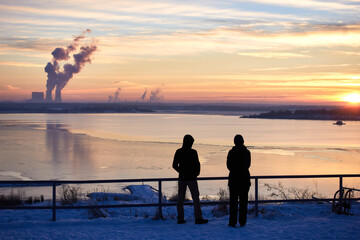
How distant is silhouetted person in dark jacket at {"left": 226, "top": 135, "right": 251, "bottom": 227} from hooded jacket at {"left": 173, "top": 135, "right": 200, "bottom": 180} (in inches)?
27.2

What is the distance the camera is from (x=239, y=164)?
28.1 ft

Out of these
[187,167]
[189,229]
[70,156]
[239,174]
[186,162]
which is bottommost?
[189,229]

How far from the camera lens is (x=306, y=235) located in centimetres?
804

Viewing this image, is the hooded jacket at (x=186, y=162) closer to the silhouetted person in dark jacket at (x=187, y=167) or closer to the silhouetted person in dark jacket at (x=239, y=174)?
the silhouetted person in dark jacket at (x=187, y=167)

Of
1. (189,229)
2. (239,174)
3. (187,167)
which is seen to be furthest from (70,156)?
(239,174)

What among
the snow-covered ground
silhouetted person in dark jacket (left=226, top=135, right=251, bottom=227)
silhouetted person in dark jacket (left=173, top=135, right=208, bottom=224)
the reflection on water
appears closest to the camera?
the snow-covered ground

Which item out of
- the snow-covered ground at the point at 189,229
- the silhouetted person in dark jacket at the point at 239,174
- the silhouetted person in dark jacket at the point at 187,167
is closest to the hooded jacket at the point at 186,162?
the silhouetted person in dark jacket at the point at 187,167

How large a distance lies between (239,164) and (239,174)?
219 mm

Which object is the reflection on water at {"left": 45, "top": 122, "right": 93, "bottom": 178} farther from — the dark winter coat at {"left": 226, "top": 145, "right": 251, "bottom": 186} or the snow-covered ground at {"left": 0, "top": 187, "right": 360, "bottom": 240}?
the dark winter coat at {"left": 226, "top": 145, "right": 251, "bottom": 186}

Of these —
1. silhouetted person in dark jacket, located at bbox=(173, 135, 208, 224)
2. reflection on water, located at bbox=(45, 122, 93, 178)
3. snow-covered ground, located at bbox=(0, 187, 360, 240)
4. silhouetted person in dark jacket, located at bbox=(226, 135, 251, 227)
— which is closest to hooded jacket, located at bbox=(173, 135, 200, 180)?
silhouetted person in dark jacket, located at bbox=(173, 135, 208, 224)

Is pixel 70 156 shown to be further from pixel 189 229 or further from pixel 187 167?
pixel 189 229

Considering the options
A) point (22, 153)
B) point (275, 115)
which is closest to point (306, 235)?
point (22, 153)

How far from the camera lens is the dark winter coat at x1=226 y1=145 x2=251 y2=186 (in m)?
8.52

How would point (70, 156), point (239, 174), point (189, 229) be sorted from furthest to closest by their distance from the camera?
point (70, 156) < point (239, 174) < point (189, 229)
